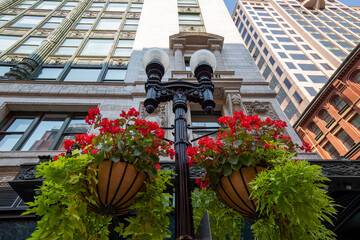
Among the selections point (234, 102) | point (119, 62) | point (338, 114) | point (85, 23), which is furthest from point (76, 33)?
point (338, 114)

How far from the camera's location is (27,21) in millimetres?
18719

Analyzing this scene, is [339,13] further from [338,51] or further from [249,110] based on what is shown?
[249,110]

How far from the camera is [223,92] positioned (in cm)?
1010

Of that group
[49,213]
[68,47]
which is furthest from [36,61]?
[49,213]

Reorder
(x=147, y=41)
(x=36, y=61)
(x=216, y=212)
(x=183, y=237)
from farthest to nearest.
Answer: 1. (x=147, y=41)
2. (x=36, y=61)
3. (x=216, y=212)
4. (x=183, y=237)

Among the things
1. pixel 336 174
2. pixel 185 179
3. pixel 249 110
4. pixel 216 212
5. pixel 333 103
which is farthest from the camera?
pixel 333 103

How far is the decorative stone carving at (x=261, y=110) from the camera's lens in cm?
Result: 924

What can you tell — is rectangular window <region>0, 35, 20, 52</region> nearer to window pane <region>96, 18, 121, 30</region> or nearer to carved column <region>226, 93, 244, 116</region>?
window pane <region>96, 18, 121, 30</region>

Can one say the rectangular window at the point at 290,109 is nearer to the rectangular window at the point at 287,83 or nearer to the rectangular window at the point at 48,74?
the rectangular window at the point at 287,83

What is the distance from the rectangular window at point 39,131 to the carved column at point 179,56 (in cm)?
588

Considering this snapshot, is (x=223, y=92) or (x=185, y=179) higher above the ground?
(x=223, y=92)

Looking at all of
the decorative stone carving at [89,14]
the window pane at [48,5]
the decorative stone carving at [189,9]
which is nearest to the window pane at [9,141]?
the decorative stone carving at [89,14]

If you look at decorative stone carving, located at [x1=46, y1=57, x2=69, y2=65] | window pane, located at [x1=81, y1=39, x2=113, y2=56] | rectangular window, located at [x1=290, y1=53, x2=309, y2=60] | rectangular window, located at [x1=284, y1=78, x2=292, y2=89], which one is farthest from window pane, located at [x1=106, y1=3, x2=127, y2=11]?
rectangular window, located at [x1=290, y1=53, x2=309, y2=60]

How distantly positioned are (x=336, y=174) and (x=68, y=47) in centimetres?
1764
